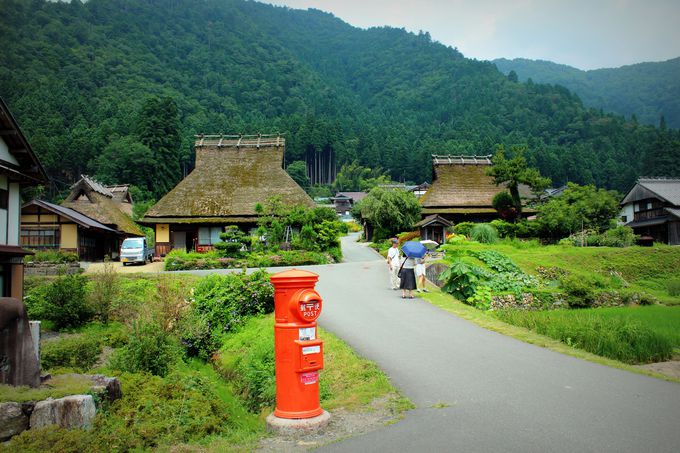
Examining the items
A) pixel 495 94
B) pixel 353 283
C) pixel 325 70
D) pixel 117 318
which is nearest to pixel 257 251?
pixel 353 283

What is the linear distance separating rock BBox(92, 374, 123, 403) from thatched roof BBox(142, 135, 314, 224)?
Answer: 2802cm

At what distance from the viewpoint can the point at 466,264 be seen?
57.7 ft

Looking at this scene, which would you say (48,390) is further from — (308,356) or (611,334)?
(611,334)

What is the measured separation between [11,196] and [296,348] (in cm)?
1574

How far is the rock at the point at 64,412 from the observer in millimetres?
6266

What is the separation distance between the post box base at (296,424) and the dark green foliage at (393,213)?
36.3 metres

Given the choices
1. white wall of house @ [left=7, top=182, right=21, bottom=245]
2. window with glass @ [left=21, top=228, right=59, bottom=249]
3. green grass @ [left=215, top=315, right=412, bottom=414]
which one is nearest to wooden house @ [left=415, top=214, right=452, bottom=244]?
window with glass @ [left=21, top=228, right=59, bottom=249]

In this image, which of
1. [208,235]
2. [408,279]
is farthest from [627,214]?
[408,279]

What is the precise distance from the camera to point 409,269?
55.7 feet

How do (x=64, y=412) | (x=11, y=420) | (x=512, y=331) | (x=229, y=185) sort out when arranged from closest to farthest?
(x=11, y=420)
(x=64, y=412)
(x=512, y=331)
(x=229, y=185)

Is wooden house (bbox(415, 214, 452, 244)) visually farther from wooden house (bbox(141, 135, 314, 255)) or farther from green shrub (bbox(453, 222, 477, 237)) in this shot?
wooden house (bbox(141, 135, 314, 255))

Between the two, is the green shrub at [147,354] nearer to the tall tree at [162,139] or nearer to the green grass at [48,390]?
the green grass at [48,390]

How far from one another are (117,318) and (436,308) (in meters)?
8.53

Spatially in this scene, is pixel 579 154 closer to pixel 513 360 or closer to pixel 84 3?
pixel 513 360
